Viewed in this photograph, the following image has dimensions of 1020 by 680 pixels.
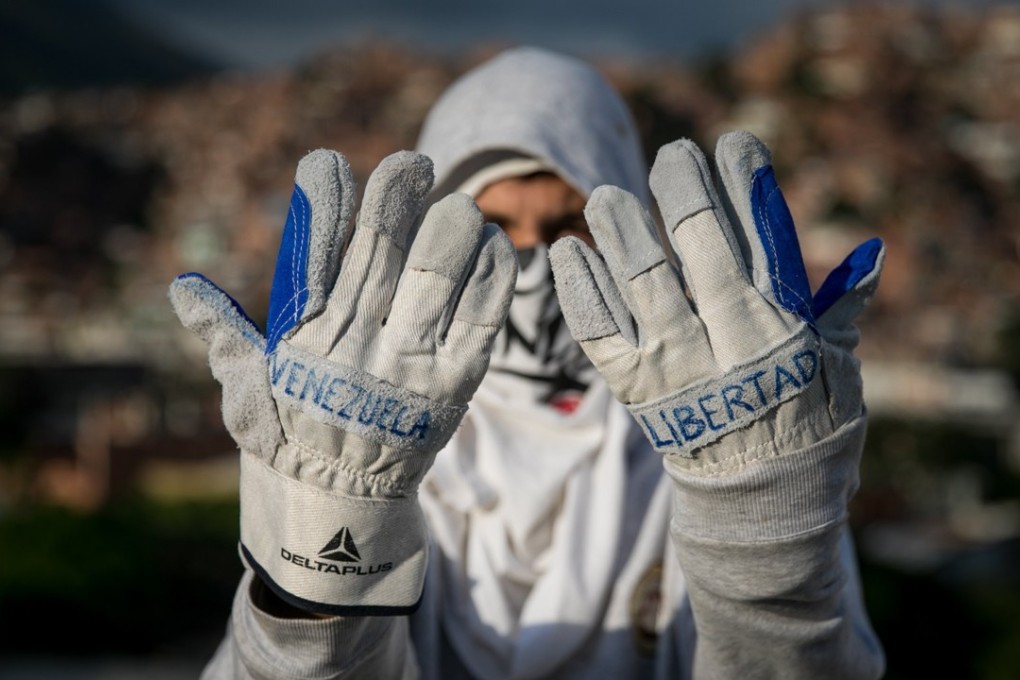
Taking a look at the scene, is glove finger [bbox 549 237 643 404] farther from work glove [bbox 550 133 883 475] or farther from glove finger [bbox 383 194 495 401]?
glove finger [bbox 383 194 495 401]

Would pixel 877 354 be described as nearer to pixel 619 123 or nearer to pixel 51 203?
pixel 619 123

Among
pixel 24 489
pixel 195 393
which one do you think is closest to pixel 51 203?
pixel 195 393

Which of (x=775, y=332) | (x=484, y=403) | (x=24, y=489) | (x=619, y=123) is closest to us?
(x=775, y=332)

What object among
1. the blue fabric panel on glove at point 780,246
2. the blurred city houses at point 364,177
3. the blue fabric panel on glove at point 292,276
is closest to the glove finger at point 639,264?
the blue fabric panel on glove at point 780,246

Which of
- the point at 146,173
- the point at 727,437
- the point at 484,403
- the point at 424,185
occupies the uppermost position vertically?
the point at 424,185

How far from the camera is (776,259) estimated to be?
56.4 inches

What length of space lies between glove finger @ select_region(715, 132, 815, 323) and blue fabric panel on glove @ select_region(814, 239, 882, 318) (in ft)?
0.22

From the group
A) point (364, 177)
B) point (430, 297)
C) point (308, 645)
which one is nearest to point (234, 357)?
point (430, 297)

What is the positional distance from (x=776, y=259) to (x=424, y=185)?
16.8 inches

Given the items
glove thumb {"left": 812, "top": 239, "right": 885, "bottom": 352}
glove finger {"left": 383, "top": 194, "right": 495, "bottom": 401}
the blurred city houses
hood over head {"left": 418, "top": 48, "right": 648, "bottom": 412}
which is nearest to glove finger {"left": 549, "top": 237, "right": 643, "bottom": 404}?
glove finger {"left": 383, "top": 194, "right": 495, "bottom": 401}

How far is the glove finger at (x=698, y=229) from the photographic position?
1407mm

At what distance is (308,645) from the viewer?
1484mm

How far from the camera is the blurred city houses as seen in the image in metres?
30.9

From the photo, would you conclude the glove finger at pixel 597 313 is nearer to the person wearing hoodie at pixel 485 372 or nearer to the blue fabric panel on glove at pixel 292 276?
the person wearing hoodie at pixel 485 372
